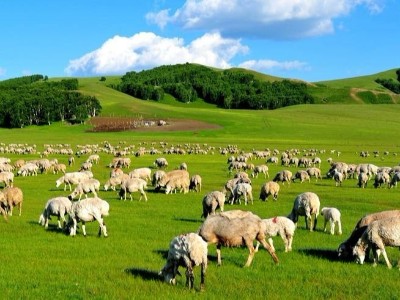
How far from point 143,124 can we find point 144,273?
127m

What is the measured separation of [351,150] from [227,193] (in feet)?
190

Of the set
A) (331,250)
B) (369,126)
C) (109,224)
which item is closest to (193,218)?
(109,224)

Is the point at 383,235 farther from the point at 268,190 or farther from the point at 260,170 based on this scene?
the point at 260,170

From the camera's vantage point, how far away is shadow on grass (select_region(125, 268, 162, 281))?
47.3 ft

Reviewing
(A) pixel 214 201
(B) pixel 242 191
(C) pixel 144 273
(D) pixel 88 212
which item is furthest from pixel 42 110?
(C) pixel 144 273

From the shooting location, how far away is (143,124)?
140625mm

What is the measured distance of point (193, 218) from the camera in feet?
84.6

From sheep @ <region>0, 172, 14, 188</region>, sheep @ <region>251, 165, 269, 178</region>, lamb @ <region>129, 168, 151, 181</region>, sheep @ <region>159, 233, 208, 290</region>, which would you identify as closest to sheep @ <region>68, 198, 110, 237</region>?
sheep @ <region>159, 233, 208, 290</region>

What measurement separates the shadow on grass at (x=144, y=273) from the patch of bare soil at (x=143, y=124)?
11352 centimetres

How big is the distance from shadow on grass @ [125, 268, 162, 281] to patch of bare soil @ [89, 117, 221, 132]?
114m

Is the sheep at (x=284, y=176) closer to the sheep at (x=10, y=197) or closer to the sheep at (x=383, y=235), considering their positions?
the sheep at (x=10, y=197)

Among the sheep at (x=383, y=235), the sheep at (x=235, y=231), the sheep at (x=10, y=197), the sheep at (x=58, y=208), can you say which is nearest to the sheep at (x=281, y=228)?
the sheep at (x=235, y=231)

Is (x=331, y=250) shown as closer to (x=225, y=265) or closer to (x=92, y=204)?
(x=225, y=265)

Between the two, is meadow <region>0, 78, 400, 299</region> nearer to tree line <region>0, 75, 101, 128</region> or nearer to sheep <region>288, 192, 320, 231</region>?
sheep <region>288, 192, 320, 231</region>
